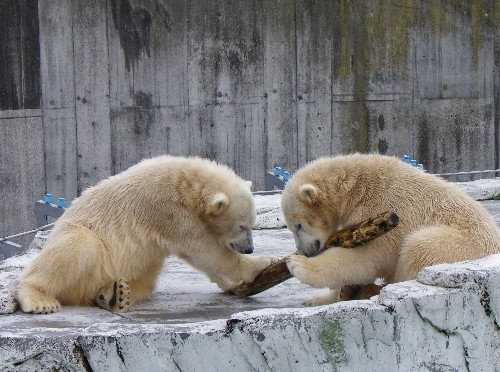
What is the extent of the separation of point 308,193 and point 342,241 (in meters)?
0.33

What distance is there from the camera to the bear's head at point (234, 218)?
523 centimetres

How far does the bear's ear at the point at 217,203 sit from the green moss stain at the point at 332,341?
119cm

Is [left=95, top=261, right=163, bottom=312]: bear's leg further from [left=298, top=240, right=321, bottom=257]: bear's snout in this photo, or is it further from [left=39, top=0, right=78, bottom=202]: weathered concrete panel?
[left=39, top=0, right=78, bottom=202]: weathered concrete panel

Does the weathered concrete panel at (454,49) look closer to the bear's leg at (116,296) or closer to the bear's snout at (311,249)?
the bear's snout at (311,249)

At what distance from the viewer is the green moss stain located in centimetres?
417

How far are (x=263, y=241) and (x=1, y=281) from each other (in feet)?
7.67

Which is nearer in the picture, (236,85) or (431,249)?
(431,249)

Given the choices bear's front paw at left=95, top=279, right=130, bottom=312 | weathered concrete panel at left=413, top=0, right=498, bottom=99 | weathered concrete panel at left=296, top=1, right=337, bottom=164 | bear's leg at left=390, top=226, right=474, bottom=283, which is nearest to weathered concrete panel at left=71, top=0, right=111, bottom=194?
weathered concrete panel at left=296, top=1, right=337, bottom=164

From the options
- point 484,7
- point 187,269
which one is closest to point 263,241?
point 187,269

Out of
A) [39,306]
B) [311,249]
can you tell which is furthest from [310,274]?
[39,306]

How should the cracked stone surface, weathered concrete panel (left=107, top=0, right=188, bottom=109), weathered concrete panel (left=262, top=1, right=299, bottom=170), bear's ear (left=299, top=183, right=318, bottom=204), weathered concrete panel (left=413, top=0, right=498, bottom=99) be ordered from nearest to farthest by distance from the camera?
the cracked stone surface → bear's ear (left=299, top=183, right=318, bottom=204) → weathered concrete panel (left=107, top=0, right=188, bottom=109) → weathered concrete panel (left=262, top=1, right=299, bottom=170) → weathered concrete panel (left=413, top=0, right=498, bottom=99)

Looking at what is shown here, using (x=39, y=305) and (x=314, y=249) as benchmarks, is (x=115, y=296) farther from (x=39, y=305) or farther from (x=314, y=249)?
(x=314, y=249)

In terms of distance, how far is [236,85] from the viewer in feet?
38.1

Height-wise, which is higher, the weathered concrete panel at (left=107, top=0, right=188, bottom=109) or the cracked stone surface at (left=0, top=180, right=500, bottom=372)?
the weathered concrete panel at (left=107, top=0, right=188, bottom=109)
